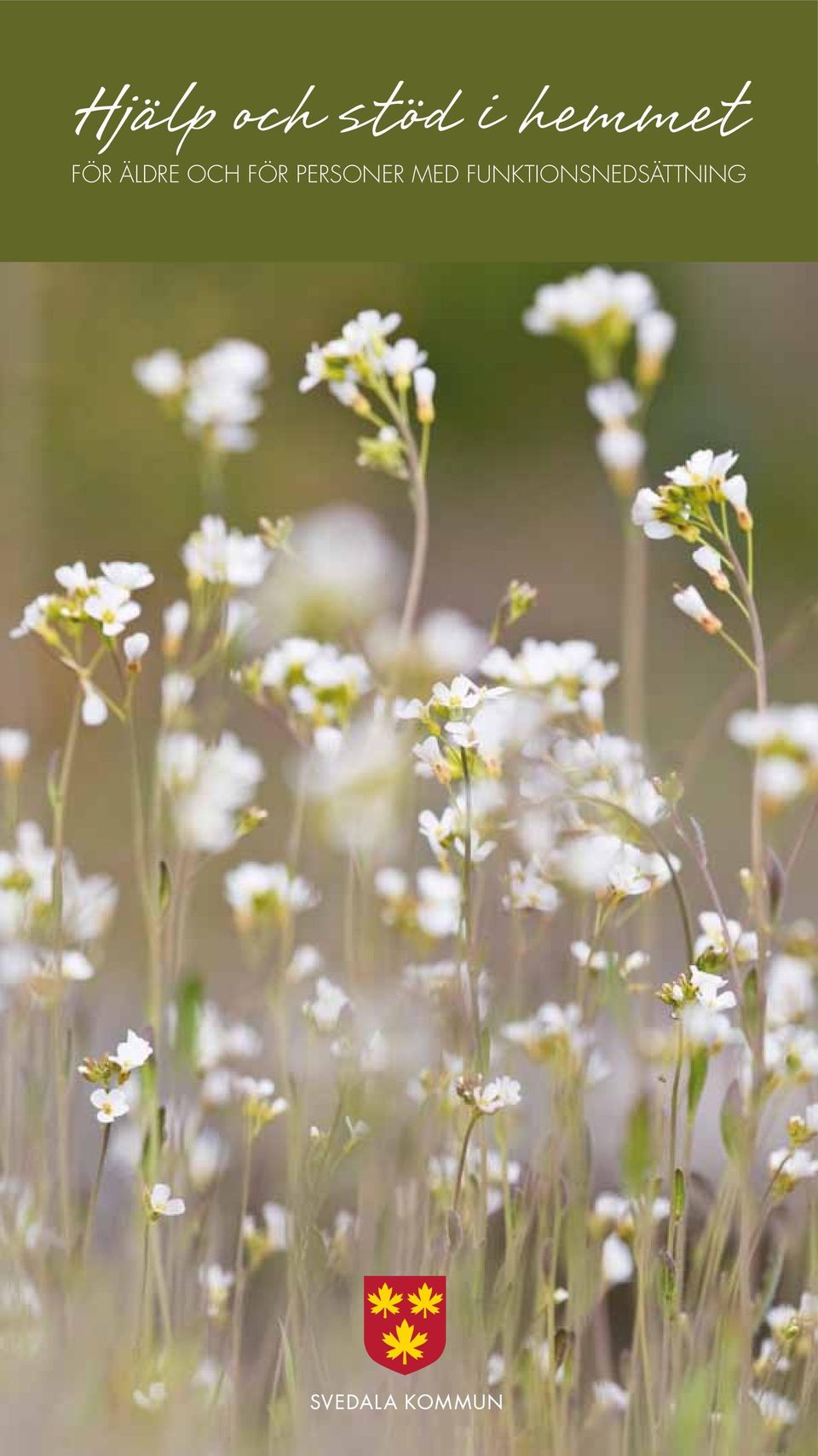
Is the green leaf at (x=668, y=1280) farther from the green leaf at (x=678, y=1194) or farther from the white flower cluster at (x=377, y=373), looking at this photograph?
the white flower cluster at (x=377, y=373)

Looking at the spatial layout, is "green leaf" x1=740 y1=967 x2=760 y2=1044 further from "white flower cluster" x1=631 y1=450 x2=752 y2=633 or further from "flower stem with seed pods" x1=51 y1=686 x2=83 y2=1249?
"flower stem with seed pods" x1=51 y1=686 x2=83 y2=1249

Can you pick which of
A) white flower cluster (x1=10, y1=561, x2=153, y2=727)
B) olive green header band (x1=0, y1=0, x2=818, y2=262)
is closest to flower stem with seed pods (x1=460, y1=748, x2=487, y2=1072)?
white flower cluster (x1=10, y1=561, x2=153, y2=727)

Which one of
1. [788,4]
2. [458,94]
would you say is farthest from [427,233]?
[788,4]

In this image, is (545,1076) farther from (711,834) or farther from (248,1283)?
(711,834)

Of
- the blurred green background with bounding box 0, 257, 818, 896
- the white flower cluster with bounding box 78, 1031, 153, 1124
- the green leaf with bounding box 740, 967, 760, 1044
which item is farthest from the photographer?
the blurred green background with bounding box 0, 257, 818, 896

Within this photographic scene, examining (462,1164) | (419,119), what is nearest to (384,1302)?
(462,1164)
